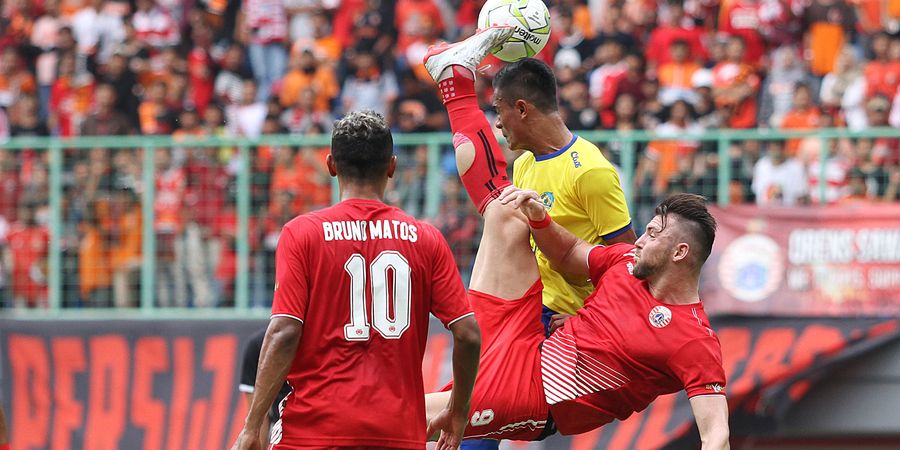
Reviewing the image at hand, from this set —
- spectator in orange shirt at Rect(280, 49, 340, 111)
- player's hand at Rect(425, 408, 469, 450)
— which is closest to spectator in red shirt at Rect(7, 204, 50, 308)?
spectator in orange shirt at Rect(280, 49, 340, 111)

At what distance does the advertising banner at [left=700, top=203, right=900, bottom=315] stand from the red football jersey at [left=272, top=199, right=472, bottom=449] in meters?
5.34

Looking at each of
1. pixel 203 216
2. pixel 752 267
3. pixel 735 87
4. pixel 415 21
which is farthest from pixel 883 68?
pixel 203 216

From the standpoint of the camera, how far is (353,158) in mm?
5504

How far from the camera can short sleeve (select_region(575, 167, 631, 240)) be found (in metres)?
6.67

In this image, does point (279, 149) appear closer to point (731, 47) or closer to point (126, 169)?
point (126, 169)

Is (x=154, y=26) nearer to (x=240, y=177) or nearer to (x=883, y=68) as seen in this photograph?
(x=240, y=177)

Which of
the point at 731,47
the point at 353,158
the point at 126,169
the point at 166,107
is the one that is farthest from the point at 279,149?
the point at 353,158

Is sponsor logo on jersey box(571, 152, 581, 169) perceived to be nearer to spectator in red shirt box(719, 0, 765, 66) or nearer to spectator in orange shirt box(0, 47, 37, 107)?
spectator in red shirt box(719, 0, 765, 66)

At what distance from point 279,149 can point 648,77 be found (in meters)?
3.80

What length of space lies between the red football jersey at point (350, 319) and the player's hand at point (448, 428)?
342 mm

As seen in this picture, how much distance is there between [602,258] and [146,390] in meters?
6.11

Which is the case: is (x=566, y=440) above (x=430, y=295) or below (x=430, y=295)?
below

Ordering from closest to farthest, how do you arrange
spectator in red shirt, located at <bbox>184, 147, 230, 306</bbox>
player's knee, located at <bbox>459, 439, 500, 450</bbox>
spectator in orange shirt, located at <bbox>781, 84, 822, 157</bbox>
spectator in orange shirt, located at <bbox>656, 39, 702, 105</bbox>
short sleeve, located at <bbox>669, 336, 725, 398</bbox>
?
short sleeve, located at <bbox>669, 336, 725, 398</bbox> → player's knee, located at <bbox>459, 439, 500, 450</bbox> → spectator in red shirt, located at <bbox>184, 147, 230, 306</bbox> → spectator in orange shirt, located at <bbox>781, 84, 822, 157</bbox> → spectator in orange shirt, located at <bbox>656, 39, 702, 105</bbox>

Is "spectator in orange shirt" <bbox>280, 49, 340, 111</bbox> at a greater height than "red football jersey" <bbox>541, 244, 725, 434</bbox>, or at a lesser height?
greater
